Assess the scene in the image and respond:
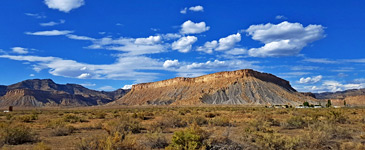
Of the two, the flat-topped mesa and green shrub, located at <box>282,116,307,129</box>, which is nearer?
green shrub, located at <box>282,116,307,129</box>

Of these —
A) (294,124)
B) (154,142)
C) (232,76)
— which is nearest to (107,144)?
(154,142)

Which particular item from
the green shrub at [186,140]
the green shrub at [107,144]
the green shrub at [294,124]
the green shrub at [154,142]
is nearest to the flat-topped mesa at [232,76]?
the green shrub at [294,124]

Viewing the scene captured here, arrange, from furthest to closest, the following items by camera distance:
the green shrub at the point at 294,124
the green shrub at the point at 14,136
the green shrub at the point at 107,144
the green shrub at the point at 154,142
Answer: the green shrub at the point at 294,124, the green shrub at the point at 14,136, the green shrub at the point at 154,142, the green shrub at the point at 107,144

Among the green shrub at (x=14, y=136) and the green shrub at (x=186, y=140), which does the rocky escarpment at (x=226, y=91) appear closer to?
the green shrub at (x=14, y=136)

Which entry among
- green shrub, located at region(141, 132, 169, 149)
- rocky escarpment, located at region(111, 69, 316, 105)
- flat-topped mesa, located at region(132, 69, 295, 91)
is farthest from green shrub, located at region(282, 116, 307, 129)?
flat-topped mesa, located at region(132, 69, 295, 91)

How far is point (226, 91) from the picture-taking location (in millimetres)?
105438

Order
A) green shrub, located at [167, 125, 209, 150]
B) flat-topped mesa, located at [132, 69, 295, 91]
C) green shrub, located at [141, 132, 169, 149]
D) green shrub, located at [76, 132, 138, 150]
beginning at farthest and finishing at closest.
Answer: flat-topped mesa, located at [132, 69, 295, 91], green shrub, located at [141, 132, 169, 149], green shrub, located at [167, 125, 209, 150], green shrub, located at [76, 132, 138, 150]

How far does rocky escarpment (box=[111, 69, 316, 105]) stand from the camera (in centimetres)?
9800

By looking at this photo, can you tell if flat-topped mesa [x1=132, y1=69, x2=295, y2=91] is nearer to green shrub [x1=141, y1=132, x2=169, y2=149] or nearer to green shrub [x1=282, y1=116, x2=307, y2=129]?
green shrub [x1=282, y1=116, x2=307, y2=129]

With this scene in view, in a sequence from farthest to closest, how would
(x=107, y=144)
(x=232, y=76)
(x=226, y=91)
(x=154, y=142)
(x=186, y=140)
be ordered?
(x=232, y=76) → (x=226, y=91) → (x=154, y=142) → (x=186, y=140) → (x=107, y=144)

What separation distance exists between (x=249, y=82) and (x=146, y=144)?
10069 cm

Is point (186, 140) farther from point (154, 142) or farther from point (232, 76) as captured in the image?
point (232, 76)

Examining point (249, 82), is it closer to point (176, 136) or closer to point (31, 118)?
point (31, 118)

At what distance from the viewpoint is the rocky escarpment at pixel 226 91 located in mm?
98000
